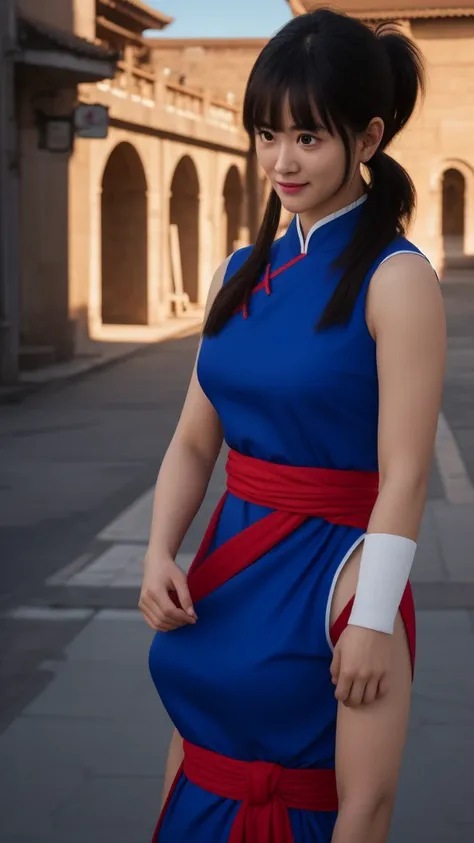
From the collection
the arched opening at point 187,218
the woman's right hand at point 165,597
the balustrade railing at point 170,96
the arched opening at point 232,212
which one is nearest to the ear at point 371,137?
the woman's right hand at point 165,597

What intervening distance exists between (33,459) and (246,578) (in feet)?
29.5

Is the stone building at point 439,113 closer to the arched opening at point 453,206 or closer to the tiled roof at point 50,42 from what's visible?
the arched opening at point 453,206

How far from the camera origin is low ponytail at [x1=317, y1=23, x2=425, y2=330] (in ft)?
7.24

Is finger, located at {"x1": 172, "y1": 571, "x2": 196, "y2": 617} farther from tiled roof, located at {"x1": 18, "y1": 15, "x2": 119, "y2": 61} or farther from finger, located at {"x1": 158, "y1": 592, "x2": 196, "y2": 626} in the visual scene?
tiled roof, located at {"x1": 18, "y1": 15, "x2": 119, "y2": 61}

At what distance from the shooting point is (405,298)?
2137mm

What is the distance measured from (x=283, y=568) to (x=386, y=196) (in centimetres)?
62

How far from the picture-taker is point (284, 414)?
2211mm

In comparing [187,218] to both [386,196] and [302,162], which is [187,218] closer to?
[386,196]

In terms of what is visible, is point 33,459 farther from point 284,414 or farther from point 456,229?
point 456,229

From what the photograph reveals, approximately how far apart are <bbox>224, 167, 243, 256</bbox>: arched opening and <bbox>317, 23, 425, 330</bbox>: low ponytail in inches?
1304

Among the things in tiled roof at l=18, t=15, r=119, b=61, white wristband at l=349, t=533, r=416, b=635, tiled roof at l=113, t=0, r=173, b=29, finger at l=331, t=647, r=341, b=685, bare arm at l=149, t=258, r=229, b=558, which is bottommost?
finger at l=331, t=647, r=341, b=685

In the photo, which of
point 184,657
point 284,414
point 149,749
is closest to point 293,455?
point 284,414

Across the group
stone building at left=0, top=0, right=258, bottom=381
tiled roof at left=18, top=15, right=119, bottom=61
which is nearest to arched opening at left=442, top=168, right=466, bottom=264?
stone building at left=0, top=0, right=258, bottom=381

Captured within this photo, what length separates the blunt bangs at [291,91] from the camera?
217 cm
